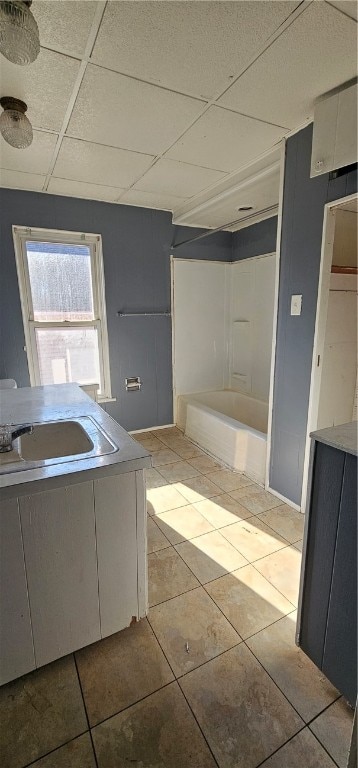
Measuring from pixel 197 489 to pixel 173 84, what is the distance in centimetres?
238

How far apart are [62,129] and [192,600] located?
2563 millimetres

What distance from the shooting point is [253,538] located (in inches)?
73.9

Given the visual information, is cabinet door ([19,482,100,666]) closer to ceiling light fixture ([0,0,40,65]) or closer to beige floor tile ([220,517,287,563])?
beige floor tile ([220,517,287,563])

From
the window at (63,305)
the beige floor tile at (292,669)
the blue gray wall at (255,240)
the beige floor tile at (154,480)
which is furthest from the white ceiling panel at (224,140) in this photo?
the beige floor tile at (292,669)

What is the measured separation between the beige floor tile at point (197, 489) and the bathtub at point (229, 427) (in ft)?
1.05

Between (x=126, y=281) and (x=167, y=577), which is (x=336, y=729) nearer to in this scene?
(x=167, y=577)

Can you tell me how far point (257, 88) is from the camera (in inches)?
57.5

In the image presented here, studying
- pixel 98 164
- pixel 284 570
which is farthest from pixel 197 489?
pixel 98 164

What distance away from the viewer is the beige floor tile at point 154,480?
97.5 inches

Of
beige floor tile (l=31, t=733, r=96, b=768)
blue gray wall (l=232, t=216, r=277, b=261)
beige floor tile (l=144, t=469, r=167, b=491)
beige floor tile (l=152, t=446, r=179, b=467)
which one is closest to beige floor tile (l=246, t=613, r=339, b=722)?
beige floor tile (l=31, t=733, r=96, b=768)

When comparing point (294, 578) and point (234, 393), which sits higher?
point (234, 393)

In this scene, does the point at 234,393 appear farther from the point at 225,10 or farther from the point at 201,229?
the point at 225,10

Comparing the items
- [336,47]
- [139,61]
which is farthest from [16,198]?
[336,47]

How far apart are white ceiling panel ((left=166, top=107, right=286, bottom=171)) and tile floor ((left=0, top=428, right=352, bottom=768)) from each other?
7.77 ft
